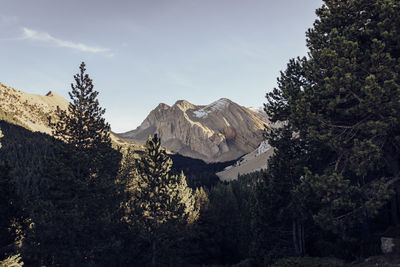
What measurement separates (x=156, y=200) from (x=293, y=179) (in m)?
15.5

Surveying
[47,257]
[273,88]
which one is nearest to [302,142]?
[273,88]

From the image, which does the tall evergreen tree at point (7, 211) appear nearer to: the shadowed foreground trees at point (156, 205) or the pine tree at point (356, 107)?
the shadowed foreground trees at point (156, 205)

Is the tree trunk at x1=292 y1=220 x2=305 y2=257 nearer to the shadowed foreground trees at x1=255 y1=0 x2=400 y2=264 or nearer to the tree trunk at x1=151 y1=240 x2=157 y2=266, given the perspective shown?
the shadowed foreground trees at x1=255 y1=0 x2=400 y2=264

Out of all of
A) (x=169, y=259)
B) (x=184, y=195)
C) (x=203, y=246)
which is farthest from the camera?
(x=203, y=246)

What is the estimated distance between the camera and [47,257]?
2291 centimetres

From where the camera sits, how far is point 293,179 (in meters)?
20.8

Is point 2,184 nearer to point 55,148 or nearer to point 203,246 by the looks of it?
point 55,148

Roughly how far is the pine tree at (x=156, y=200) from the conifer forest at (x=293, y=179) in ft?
0.38

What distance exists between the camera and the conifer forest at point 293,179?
13.4m

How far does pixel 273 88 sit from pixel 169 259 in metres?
21.2

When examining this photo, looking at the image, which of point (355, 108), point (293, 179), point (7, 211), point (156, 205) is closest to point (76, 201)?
point (7, 211)

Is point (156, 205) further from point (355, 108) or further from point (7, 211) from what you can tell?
point (355, 108)

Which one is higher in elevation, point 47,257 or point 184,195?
point 184,195

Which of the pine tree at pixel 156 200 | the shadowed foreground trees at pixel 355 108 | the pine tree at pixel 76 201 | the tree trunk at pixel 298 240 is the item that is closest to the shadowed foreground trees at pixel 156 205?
the pine tree at pixel 156 200
